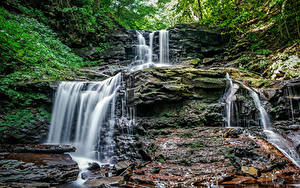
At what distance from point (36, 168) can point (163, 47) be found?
11.9 meters

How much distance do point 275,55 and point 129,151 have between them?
9.58 meters

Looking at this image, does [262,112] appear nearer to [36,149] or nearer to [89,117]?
[89,117]

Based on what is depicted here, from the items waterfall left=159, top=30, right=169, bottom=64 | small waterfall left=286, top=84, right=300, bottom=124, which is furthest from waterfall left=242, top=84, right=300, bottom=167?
waterfall left=159, top=30, right=169, bottom=64

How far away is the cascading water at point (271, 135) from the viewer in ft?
15.1

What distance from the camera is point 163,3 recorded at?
1966 centimetres

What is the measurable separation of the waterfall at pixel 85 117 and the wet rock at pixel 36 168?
1456 millimetres

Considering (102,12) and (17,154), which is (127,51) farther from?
(17,154)

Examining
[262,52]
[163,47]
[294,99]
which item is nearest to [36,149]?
[294,99]

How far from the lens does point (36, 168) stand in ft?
13.3

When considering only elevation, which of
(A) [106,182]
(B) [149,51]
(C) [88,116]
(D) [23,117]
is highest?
(B) [149,51]

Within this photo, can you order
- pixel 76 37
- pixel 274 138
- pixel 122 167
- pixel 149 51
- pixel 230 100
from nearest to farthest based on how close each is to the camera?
1. pixel 122 167
2. pixel 274 138
3. pixel 230 100
4. pixel 76 37
5. pixel 149 51

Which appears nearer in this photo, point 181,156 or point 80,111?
point 181,156

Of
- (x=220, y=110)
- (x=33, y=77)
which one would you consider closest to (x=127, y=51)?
(x=33, y=77)

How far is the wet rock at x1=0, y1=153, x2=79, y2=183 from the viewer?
12.1 feet
